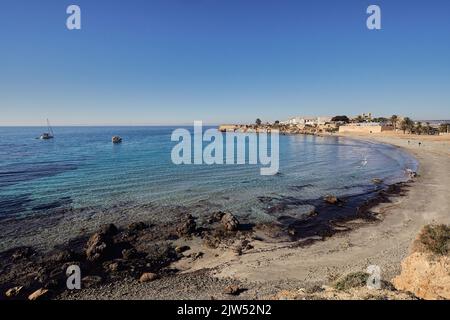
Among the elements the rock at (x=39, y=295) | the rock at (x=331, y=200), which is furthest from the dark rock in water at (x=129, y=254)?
the rock at (x=331, y=200)

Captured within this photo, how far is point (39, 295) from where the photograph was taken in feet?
50.4

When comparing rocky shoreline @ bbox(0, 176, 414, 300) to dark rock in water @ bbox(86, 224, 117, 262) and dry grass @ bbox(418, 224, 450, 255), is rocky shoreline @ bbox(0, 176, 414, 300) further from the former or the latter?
dry grass @ bbox(418, 224, 450, 255)

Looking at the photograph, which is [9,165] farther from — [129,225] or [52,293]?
[52,293]

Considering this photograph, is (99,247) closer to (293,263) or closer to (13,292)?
(13,292)

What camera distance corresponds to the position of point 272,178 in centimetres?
4681

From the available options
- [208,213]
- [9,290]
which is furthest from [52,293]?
[208,213]

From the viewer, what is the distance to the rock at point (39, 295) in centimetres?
1524

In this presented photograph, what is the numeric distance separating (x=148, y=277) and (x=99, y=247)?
5.64 meters

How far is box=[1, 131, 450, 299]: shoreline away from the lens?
15697mm

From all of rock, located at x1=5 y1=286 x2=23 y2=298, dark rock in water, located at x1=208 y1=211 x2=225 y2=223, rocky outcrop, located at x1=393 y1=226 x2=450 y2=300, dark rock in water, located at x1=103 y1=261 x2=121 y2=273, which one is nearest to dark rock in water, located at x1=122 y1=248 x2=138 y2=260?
dark rock in water, located at x1=103 y1=261 x2=121 y2=273

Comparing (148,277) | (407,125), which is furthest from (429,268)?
(407,125)

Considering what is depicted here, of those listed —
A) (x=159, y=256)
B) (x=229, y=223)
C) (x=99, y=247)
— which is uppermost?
(x=229, y=223)

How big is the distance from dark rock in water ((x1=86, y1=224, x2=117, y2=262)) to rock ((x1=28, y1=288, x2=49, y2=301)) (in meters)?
3.81

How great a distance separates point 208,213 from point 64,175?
105 feet
